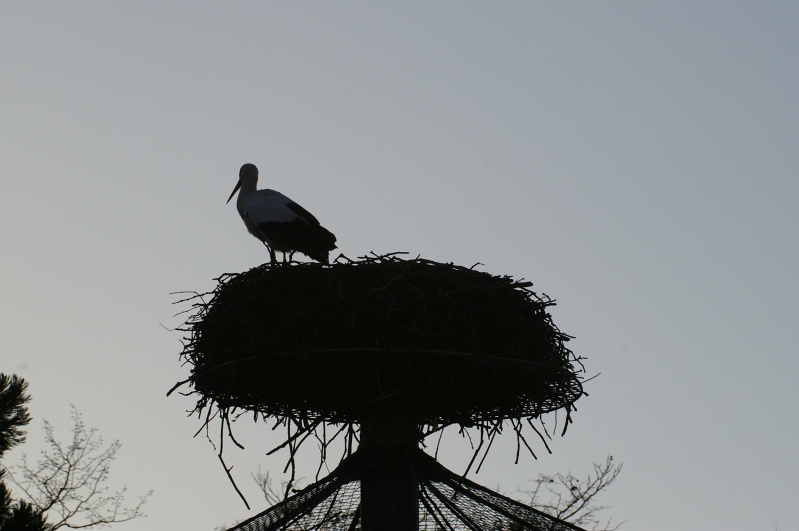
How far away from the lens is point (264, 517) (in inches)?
264

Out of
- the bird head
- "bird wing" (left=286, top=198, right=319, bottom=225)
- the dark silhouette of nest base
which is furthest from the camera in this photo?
the bird head

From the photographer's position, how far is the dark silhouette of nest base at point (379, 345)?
21.3 ft

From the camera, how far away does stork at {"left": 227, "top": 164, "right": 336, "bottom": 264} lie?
9.32 m

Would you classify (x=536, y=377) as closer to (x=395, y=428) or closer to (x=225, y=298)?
(x=395, y=428)

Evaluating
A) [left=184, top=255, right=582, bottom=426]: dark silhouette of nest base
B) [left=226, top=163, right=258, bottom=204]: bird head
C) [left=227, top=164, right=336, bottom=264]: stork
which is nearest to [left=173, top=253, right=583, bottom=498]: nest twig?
[left=184, top=255, right=582, bottom=426]: dark silhouette of nest base

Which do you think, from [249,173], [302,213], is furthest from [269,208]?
[249,173]

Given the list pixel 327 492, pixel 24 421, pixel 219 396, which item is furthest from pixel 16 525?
pixel 327 492

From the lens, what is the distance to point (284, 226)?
9.54 meters

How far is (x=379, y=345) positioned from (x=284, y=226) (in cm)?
332

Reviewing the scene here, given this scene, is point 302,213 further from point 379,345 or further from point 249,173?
point 379,345

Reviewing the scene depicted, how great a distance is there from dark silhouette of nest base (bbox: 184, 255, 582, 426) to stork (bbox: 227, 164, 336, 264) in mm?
1944

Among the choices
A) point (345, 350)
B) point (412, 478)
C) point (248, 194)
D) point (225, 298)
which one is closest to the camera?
point (345, 350)

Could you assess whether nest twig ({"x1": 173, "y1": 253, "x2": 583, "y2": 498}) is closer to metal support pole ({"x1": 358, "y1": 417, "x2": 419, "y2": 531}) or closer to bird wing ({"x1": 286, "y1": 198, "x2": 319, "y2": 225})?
metal support pole ({"x1": 358, "y1": 417, "x2": 419, "y2": 531})

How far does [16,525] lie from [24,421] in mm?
1011
